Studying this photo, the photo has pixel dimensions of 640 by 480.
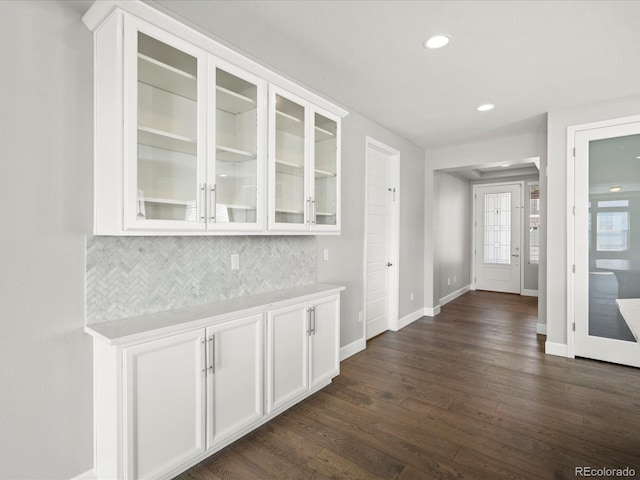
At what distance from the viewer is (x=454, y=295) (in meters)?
6.98

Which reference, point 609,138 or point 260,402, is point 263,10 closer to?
point 260,402

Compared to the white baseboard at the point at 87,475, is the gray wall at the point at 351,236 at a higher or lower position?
higher

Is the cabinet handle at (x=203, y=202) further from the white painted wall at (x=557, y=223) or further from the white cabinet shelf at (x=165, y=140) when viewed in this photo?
the white painted wall at (x=557, y=223)

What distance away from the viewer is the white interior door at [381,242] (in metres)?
4.26

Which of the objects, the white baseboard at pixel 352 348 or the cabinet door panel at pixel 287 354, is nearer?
the cabinet door panel at pixel 287 354

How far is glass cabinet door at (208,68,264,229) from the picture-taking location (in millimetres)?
2104

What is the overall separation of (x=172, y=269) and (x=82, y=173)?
0.73m

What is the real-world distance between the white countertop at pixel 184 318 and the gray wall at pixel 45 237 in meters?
0.22

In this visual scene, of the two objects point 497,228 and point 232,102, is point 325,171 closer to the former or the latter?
point 232,102

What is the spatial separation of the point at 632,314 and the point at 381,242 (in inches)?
113

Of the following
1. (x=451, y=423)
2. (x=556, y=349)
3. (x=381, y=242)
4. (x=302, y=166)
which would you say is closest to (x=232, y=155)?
(x=302, y=166)

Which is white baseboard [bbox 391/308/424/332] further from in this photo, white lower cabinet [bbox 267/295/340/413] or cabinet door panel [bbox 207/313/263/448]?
cabinet door panel [bbox 207/313/263/448]

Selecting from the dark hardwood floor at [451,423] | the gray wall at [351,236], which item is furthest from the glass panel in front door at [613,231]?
the gray wall at [351,236]

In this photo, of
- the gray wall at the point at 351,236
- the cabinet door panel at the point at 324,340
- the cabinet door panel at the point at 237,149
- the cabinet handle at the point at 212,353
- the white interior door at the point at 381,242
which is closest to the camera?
the cabinet handle at the point at 212,353
